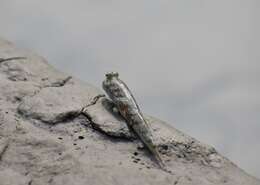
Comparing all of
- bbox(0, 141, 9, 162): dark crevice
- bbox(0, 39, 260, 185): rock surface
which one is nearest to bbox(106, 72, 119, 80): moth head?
bbox(0, 39, 260, 185): rock surface

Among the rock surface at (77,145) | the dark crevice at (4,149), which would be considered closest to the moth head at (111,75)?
the rock surface at (77,145)

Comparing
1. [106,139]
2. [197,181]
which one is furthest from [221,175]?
[106,139]

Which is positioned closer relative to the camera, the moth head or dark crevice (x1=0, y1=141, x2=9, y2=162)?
dark crevice (x1=0, y1=141, x2=9, y2=162)

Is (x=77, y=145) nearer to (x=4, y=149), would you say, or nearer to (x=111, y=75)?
(x=4, y=149)

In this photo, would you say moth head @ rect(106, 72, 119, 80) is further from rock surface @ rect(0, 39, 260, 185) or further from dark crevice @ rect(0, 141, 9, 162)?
dark crevice @ rect(0, 141, 9, 162)

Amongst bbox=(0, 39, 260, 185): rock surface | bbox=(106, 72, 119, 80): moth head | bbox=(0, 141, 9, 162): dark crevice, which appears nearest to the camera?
bbox=(0, 39, 260, 185): rock surface

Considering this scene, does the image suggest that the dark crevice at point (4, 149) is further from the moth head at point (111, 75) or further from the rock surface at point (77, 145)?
the moth head at point (111, 75)

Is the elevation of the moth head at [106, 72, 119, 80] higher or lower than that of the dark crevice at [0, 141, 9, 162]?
higher

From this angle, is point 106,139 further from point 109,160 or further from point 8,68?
point 8,68

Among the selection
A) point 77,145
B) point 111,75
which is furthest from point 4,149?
point 111,75
